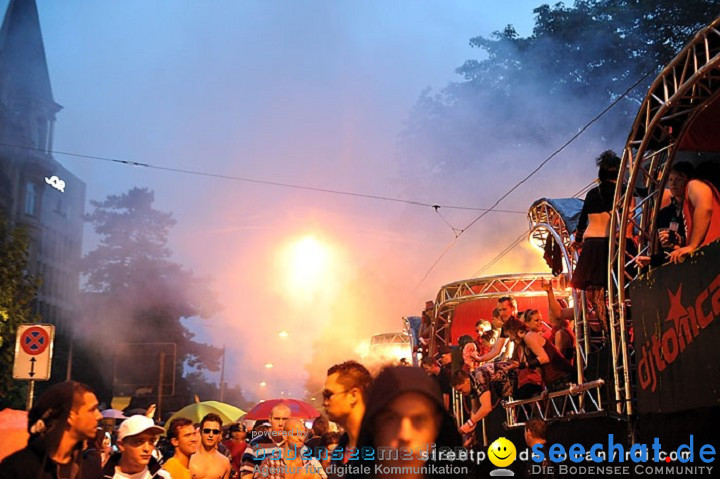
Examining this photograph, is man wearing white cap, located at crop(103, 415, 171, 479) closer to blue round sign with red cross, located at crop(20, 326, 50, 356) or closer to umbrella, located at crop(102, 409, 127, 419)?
blue round sign with red cross, located at crop(20, 326, 50, 356)

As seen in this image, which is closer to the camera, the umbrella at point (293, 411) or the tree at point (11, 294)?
the umbrella at point (293, 411)

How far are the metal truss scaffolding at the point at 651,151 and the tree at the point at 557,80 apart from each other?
858 inches

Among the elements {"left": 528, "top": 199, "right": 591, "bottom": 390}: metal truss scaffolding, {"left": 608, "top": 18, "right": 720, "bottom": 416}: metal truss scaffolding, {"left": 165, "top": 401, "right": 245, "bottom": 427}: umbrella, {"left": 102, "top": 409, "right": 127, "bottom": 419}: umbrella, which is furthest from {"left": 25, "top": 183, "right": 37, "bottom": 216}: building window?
{"left": 608, "top": 18, "right": 720, "bottom": 416}: metal truss scaffolding

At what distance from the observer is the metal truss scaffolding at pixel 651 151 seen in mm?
7930

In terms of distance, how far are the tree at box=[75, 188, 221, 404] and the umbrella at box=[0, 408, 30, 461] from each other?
46.7 m

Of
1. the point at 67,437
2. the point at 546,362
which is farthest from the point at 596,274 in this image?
the point at 67,437

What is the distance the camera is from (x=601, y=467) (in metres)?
8.62

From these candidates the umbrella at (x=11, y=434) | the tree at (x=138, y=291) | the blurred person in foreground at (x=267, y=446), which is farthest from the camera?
the tree at (x=138, y=291)

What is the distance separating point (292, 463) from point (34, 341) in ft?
21.4

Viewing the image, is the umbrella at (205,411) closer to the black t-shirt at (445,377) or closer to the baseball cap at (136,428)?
the black t-shirt at (445,377)

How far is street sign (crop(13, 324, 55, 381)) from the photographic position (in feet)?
38.0

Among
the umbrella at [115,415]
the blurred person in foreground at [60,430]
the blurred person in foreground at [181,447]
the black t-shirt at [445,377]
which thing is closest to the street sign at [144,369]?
the umbrella at [115,415]

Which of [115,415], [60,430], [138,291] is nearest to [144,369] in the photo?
[115,415]

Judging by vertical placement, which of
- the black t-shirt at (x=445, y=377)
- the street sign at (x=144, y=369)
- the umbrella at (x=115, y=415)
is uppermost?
the street sign at (x=144, y=369)
